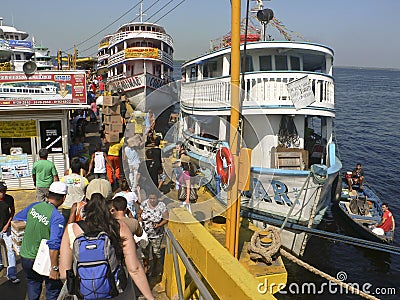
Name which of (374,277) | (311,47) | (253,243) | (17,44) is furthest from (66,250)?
(17,44)

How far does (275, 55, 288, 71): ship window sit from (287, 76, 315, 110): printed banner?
1.38 metres

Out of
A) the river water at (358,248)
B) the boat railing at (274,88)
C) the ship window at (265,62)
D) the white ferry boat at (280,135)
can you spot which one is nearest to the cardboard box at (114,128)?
the white ferry boat at (280,135)

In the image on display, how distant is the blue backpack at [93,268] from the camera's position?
3.01 m

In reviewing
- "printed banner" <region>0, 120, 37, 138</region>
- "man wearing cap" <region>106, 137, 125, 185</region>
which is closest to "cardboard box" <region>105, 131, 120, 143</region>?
"man wearing cap" <region>106, 137, 125, 185</region>

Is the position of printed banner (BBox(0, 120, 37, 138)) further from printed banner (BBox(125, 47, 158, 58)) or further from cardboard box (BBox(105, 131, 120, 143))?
printed banner (BBox(125, 47, 158, 58))

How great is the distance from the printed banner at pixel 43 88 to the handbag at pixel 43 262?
6.65 m

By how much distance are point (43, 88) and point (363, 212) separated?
10.9m

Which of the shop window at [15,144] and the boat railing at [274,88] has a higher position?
the boat railing at [274,88]

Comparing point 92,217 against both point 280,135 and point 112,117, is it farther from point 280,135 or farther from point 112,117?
point 112,117

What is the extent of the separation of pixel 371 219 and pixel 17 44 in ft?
91.1

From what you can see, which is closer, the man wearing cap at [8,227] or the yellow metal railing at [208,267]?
the yellow metal railing at [208,267]

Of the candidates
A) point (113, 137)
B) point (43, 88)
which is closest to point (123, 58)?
point (113, 137)

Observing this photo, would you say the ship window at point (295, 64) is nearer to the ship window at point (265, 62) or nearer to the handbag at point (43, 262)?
the ship window at point (265, 62)

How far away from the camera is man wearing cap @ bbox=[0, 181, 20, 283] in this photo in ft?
17.9
